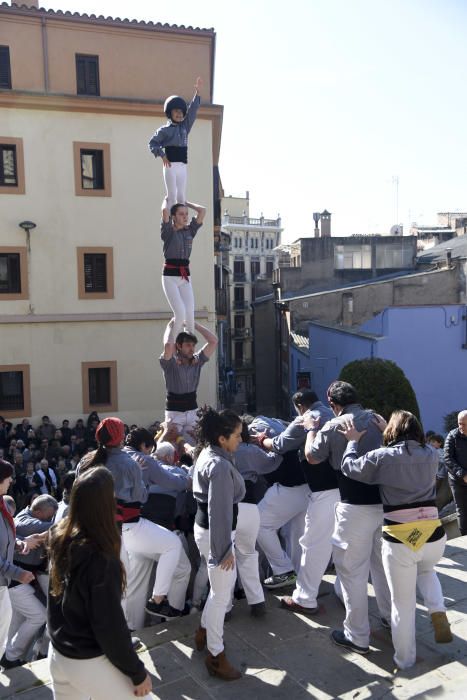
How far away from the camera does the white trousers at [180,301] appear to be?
946cm

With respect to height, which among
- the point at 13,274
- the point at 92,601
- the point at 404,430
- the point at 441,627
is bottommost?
the point at 441,627

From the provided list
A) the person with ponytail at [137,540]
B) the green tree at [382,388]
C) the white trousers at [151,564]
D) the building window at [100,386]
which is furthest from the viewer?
the building window at [100,386]

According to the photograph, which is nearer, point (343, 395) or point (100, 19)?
point (343, 395)

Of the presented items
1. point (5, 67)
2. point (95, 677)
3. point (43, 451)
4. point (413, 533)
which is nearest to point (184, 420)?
point (413, 533)

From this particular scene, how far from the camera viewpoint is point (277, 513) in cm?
599

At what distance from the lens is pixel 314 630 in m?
5.21

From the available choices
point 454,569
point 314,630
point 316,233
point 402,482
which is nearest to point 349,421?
point 402,482

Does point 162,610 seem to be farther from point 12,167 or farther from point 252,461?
point 12,167

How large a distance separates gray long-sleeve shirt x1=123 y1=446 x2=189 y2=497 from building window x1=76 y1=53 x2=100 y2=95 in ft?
54.8

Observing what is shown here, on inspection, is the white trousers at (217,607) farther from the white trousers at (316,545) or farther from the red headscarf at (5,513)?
the red headscarf at (5,513)

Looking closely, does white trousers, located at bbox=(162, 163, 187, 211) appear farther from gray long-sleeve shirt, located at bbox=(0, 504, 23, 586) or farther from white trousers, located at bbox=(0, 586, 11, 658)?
white trousers, located at bbox=(0, 586, 11, 658)

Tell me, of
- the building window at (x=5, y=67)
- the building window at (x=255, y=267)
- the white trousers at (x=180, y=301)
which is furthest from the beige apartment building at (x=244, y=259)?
the white trousers at (x=180, y=301)

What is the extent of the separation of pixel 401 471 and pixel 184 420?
4.68 metres

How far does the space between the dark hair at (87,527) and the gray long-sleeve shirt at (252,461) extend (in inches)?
97.2
